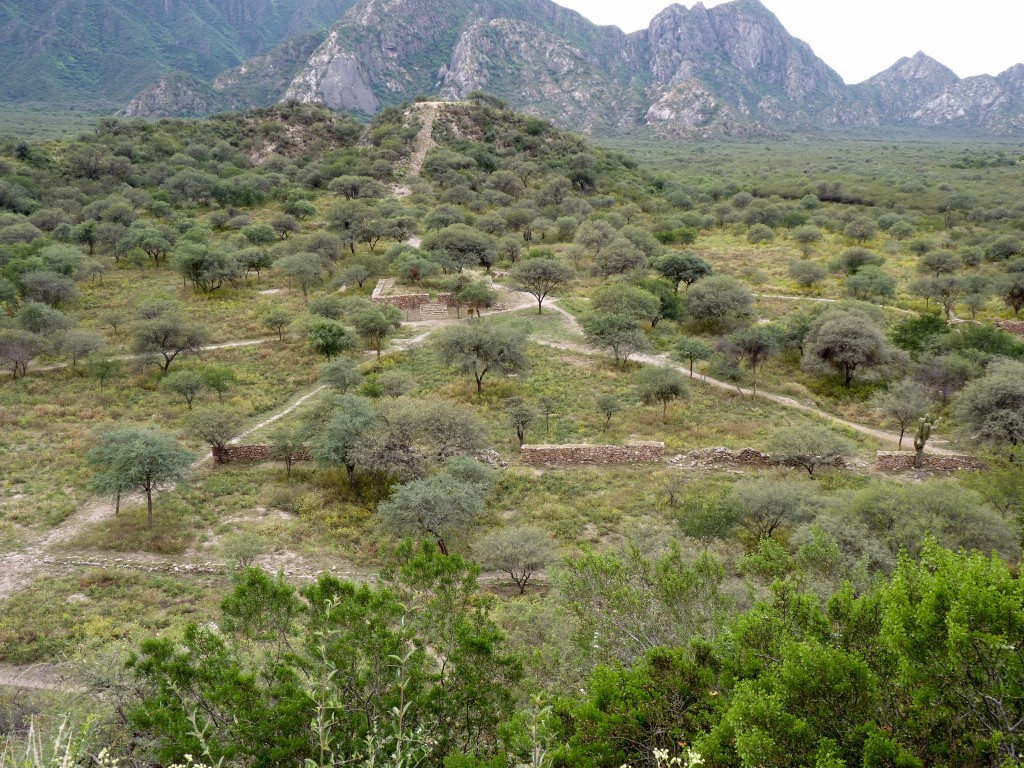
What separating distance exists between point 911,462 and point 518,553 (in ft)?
62.2

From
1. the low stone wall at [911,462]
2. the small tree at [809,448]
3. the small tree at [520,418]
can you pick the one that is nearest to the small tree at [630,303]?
the small tree at [520,418]

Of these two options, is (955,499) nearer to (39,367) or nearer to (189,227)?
(39,367)

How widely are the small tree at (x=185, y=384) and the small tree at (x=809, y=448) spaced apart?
29259mm

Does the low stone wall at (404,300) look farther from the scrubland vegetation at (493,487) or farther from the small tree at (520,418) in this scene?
the small tree at (520,418)

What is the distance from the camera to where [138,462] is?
1909 centimetres

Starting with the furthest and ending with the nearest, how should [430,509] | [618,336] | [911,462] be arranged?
[618,336] < [911,462] < [430,509]

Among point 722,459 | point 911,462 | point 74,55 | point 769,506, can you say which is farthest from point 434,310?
point 74,55

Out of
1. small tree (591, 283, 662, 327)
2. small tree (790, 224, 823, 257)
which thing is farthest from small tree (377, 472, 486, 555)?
small tree (790, 224, 823, 257)

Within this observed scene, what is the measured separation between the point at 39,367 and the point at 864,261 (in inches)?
2653

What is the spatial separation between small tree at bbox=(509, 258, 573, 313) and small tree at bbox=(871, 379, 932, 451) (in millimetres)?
24987

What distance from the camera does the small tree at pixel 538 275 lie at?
1810 inches

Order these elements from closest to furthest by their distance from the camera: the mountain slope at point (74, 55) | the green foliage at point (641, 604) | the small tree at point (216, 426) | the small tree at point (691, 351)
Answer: the green foliage at point (641, 604), the small tree at point (216, 426), the small tree at point (691, 351), the mountain slope at point (74, 55)

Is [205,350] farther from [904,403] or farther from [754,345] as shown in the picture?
[904,403]

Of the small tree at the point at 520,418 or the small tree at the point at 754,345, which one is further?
the small tree at the point at 754,345
